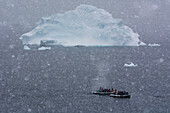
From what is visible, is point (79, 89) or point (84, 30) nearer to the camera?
point (79, 89)

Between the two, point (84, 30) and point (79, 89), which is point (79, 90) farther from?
point (84, 30)

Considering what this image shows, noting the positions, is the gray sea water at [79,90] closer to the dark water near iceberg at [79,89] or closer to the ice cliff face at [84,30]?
the dark water near iceberg at [79,89]

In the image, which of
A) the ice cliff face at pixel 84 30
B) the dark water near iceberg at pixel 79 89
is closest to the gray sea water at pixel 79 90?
the dark water near iceberg at pixel 79 89

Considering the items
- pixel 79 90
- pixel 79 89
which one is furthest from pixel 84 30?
pixel 79 90

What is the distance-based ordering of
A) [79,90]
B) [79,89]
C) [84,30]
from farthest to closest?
→ [84,30]
[79,89]
[79,90]

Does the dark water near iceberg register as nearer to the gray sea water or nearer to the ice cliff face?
the gray sea water

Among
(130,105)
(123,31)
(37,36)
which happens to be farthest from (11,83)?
(123,31)

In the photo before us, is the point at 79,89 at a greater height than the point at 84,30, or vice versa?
the point at 84,30

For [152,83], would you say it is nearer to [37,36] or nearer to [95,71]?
[95,71]

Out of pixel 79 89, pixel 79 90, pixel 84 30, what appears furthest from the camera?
pixel 84 30
